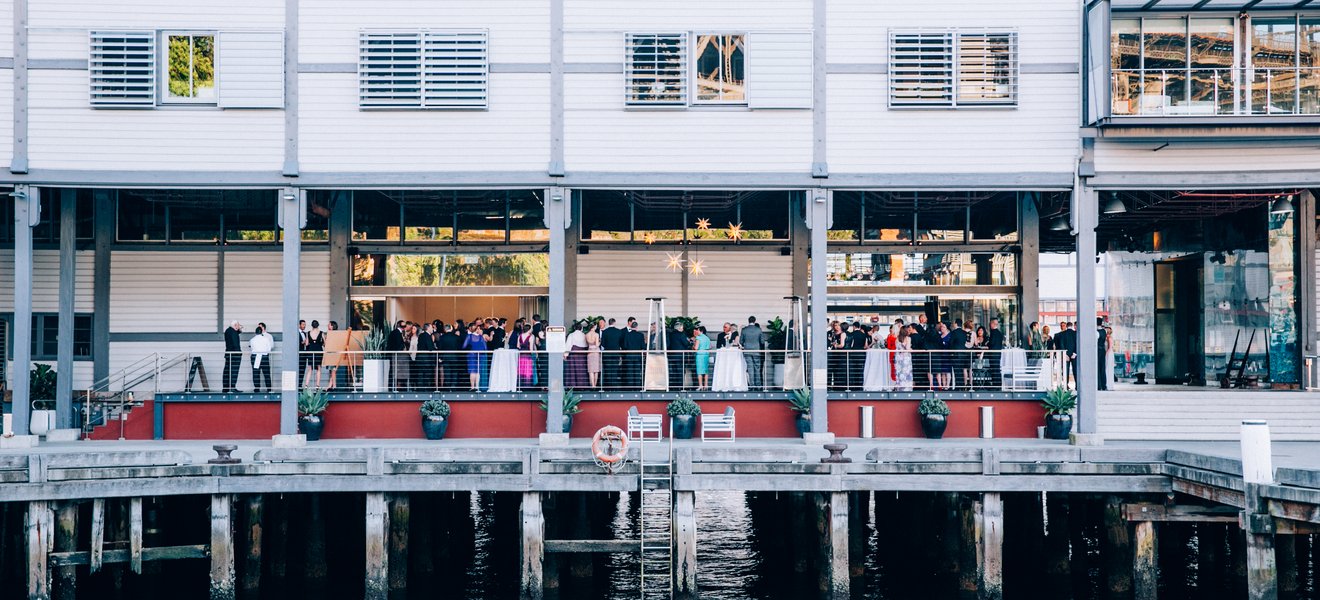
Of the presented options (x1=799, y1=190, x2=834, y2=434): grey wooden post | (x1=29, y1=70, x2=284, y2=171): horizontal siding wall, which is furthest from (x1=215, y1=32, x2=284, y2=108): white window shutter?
(x1=799, y1=190, x2=834, y2=434): grey wooden post

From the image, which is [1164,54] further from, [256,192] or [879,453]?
[256,192]

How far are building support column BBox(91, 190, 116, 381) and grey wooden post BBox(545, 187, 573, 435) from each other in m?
9.45

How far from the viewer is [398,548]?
60.6 feet

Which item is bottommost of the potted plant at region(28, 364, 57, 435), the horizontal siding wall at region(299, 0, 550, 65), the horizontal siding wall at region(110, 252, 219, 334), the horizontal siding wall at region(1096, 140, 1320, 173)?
the potted plant at region(28, 364, 57, 435)

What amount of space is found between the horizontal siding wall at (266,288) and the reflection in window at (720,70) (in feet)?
29.4

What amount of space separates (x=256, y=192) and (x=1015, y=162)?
13.6 metres

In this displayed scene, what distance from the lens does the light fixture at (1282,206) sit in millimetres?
24688

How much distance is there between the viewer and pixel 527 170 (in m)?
21.2

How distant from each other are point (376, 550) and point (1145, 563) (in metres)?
10.0

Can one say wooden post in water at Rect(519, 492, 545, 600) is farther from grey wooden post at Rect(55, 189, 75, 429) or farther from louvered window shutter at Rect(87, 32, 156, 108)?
grey wooden post at Rect(55, 189, 75, 429)

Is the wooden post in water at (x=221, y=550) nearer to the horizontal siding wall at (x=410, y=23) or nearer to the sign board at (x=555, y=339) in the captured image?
the sign board at (x=555, y=339)

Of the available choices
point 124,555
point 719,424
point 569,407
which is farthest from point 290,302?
point 719,424

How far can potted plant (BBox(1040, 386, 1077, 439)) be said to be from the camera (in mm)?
21562

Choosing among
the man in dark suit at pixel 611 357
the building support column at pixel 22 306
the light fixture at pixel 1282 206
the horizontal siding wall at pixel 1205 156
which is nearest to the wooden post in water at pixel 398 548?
the man in dark suit at pixel 611 357
